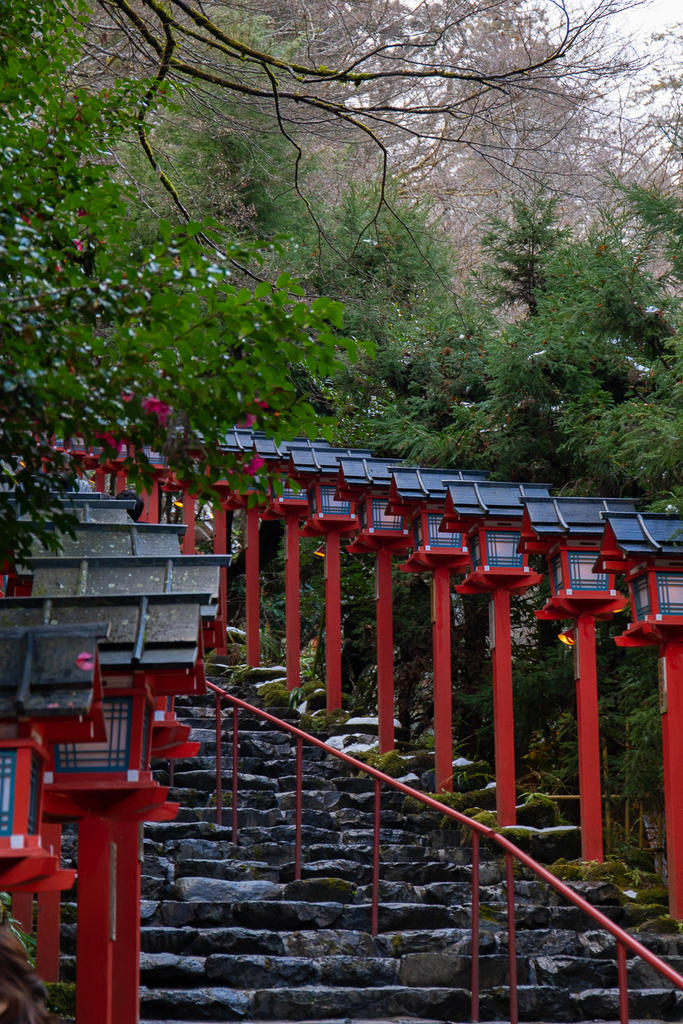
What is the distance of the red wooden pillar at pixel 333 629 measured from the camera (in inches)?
395

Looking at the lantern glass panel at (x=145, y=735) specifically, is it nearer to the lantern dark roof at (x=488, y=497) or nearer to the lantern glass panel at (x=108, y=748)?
the lantern glass panel at (x=108, y=748)

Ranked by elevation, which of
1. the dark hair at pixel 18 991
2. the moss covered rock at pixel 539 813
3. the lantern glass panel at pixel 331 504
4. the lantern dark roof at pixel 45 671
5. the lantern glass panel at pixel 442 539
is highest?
the lantern glass panel at pixel 331 504

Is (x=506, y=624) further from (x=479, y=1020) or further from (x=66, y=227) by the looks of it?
(x=66, y=227)

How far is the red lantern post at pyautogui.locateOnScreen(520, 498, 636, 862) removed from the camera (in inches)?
292

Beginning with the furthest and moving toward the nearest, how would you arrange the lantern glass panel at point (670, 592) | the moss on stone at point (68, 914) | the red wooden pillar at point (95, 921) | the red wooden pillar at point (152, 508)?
the red wooden pillar at point (152, 508)
the lantern glass panel at point (670, 592)
the moss on stone at point (68, 914)
the red wooden pillar at point (95, 921)

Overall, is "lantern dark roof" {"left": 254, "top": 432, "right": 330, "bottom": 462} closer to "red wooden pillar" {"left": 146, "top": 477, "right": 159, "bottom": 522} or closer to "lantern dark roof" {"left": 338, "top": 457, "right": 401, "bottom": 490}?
"lantern dark roof" {"left": 338, "top": 457, "right": 401, "bottom": 490}

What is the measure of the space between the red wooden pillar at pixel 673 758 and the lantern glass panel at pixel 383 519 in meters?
3.51

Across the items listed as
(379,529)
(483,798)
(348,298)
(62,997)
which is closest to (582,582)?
(483,798)

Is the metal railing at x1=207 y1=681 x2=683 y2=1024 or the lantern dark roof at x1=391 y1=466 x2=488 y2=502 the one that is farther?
the lantern dark roof at x1=391 y1=466 x2=488 y2=502

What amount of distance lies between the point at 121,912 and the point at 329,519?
6420 mm

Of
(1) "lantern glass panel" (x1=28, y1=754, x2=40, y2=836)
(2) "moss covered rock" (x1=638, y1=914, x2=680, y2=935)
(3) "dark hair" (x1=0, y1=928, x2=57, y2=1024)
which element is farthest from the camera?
(2) "moss covered rock" (x1=638, y1=914, x2=680, y2=935)

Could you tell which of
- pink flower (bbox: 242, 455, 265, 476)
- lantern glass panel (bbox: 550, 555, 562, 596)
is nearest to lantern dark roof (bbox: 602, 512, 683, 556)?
lantern glass panel (bbox: 550, 555, 562, 596)

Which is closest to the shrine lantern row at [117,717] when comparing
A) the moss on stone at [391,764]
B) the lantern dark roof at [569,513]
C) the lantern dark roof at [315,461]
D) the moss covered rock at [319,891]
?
the moss covered rock at [319,891]

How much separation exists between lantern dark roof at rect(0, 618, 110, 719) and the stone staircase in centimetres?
268
